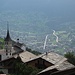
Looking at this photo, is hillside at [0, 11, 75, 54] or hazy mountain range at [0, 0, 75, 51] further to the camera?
hazy mountain range at [0, 0, 75, 51]

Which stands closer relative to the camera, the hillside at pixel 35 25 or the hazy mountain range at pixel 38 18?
the hillside at pixel 35 25

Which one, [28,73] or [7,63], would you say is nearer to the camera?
[28,73]

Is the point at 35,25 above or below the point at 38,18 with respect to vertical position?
below

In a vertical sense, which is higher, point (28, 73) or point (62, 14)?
point (28, 73)

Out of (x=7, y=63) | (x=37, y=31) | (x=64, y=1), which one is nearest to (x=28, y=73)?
(x=7, y=63)

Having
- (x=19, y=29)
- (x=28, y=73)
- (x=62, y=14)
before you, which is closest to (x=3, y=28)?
(x=19, y=29)

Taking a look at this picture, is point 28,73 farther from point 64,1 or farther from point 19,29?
point 64,1

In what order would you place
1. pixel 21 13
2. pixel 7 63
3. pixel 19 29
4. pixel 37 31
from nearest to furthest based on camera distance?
pixel 7 63, pixel 37 31, pixel 19 29, pixel 21 13

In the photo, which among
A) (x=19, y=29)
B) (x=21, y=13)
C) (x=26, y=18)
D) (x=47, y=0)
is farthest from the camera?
(x=47, y=0)

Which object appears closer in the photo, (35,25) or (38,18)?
(35,25)

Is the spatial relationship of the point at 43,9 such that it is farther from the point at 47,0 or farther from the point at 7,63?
the point at 7,63
